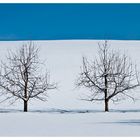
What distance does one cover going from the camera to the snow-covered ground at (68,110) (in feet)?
57.0

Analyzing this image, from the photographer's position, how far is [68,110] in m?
29.2

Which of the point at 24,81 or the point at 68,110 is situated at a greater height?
the point at 24,81

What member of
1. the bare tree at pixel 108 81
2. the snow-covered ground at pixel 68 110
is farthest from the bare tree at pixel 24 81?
the bare tree at pixel 108 81

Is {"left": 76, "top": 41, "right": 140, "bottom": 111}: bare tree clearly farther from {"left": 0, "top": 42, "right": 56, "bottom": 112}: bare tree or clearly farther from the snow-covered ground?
{"left": 0, "top": 42, "right": 56, "bottom": 112}: bare tree

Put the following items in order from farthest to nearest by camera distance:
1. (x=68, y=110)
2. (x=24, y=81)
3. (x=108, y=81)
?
1. (x=24, y=81)
2. (x=108, y=81)
3. (x=68, y=110)

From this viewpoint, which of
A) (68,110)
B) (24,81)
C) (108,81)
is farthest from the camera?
(24,81)

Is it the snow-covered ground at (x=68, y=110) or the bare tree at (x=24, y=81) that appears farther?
the bare tree at (x=24, y=81)

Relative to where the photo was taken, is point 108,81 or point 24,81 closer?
point 108,81

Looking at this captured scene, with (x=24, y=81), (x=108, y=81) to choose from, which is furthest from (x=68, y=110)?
(x=24, y=81)

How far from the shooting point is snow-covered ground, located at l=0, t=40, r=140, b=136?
683 inches

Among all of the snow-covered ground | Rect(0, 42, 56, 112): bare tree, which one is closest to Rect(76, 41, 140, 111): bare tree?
the snow-covered ground

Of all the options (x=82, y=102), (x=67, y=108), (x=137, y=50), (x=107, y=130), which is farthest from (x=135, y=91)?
(x=107, y=130)

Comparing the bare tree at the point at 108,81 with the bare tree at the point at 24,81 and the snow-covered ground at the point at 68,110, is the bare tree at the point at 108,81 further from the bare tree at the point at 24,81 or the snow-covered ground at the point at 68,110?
the bare tree at the point at 24,81

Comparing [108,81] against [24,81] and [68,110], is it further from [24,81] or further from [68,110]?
[24,81]
